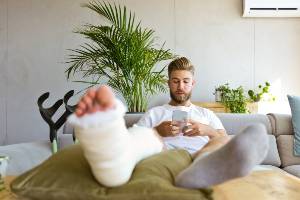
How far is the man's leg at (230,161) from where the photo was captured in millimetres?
887

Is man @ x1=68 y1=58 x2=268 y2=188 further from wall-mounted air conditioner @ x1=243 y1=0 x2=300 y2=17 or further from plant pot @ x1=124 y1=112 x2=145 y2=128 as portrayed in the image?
wall-mounted air conditioner @ x1=243 y1=0 x2=300 y2=17

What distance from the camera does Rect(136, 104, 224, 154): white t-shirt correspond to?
2264mm

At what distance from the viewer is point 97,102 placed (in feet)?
2.81

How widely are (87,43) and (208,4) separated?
54.7 inches

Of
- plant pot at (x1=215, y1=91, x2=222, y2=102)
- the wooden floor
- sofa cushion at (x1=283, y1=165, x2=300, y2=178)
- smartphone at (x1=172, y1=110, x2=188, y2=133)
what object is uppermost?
plant pot at (x1=215, y1=91, x2=222, y2=102)

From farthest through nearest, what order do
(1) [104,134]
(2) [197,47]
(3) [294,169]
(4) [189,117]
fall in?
(2) [197,47], (3) [294,169], (4) [189,117], (1) [104,134]

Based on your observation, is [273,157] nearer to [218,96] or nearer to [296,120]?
[296,120]

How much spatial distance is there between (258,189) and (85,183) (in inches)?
22.2

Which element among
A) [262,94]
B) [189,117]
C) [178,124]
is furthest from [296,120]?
[262,94]

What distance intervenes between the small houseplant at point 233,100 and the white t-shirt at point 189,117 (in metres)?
1.27

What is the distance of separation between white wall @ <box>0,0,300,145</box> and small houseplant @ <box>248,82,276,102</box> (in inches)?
3.6

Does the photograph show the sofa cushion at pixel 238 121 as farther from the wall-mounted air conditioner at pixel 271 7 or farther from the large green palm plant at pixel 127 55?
the wall-mounted air conditioner at pixel 271 7

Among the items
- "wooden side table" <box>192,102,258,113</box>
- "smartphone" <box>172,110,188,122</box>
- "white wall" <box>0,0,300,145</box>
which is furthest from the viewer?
"white wall" <box>0,0,300,145</box>

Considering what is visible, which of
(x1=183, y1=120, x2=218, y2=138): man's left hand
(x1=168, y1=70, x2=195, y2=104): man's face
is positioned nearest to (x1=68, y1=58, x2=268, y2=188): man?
(x1=183, y1=120, x2=218, y2=138): man's left hand
